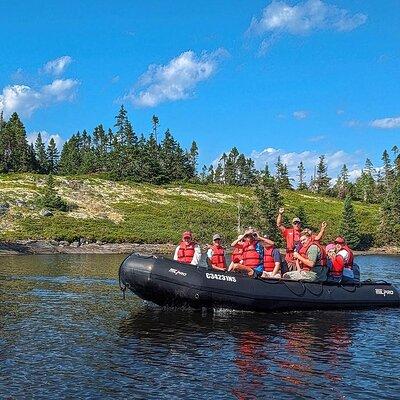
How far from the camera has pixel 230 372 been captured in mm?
11672

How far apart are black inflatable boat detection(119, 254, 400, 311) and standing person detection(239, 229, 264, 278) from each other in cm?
97

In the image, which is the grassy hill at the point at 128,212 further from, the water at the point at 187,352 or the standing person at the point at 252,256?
the standing person at the point at 252,256

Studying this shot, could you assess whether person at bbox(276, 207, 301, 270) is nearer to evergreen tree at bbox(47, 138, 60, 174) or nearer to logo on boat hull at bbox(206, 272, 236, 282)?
logo on boat hull at bbox(206, 272, 236, 282)

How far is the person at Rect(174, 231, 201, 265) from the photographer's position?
19062 mm

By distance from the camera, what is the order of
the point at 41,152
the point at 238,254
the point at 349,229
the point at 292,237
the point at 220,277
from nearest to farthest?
the point at 220,277 < the point at 238,254 < the point at 292,237 < the point at 349,229 < the point at 41,152

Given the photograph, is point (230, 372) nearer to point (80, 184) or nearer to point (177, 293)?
point (177, 293)

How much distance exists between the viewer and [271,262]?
19.3 m

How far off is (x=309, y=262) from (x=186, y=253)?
4430mm

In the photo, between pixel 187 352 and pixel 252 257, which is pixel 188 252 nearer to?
pixel 252 257

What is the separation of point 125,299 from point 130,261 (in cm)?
406

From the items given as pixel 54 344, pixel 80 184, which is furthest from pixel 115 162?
pixel 54 344

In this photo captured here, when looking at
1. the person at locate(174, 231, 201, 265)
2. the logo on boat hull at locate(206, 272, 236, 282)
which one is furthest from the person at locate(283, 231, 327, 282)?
the person at locate(174, 231, 201, 265)

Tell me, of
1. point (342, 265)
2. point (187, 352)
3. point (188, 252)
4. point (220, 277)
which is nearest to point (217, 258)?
point (188, 252)

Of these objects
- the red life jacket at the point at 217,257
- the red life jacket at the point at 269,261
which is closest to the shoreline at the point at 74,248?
the red life jacket at the point at 217,257
